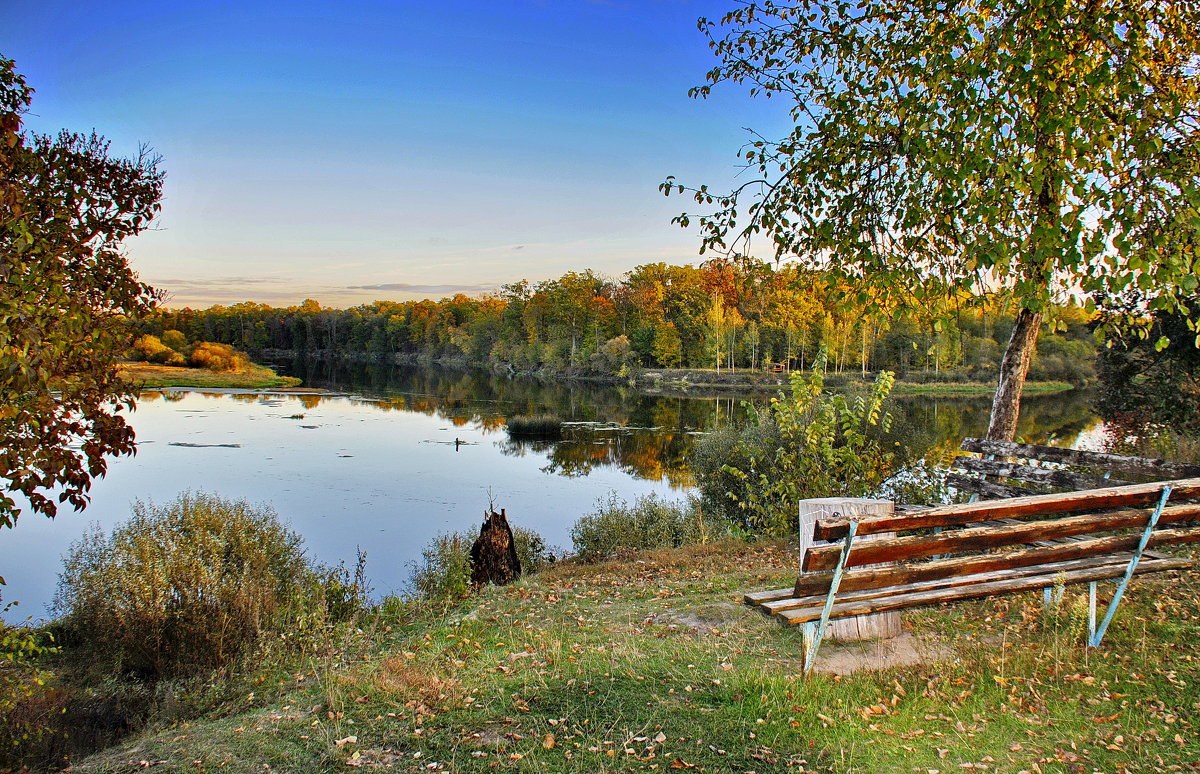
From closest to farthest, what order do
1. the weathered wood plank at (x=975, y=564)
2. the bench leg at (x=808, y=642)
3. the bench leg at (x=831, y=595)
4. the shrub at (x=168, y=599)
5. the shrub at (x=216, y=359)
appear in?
the bench leg at (x=831, y=595) → the weathered wood plank at (x=975, y=564) → the bench leg at (x=808, y=642) → the shrub at (x=168, y=599) → the shrub at (x=216, y=359)

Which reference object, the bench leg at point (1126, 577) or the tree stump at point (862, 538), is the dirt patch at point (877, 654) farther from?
the bench leg at point (1126, 577)

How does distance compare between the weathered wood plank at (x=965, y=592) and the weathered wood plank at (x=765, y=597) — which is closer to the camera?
the weathered wood plank at (x=965, y=592)

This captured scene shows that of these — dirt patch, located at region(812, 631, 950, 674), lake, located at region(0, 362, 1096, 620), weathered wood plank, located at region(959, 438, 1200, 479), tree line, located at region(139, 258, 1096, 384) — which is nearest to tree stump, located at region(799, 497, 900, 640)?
dirt patch, located at region(812, 631, 950, 674)

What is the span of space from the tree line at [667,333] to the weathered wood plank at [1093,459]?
30415 mm

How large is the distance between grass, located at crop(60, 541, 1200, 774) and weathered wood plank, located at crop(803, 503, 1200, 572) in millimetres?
675

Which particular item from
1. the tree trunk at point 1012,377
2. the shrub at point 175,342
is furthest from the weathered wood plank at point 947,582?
the shrub at point 175,342

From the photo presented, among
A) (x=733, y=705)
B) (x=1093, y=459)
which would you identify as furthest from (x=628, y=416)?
(x=733, y=705)

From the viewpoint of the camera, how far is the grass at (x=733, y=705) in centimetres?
351

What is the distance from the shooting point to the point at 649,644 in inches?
216

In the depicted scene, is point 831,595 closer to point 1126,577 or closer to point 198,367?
point 1126,577

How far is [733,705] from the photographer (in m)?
4.02

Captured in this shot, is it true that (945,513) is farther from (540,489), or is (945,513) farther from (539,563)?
(540,489)

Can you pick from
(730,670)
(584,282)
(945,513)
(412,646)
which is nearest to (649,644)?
(730,670)

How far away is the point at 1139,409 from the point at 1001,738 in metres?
17.0
